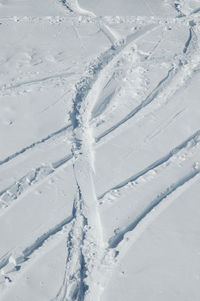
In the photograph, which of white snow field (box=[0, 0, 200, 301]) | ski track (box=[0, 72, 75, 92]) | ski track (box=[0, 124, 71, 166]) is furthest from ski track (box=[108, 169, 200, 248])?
ski track (box=[0, 72, 75, 92])

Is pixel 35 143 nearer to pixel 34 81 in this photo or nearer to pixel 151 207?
pixel 34 81

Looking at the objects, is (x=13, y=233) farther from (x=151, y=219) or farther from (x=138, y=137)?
(x=138, y=137)

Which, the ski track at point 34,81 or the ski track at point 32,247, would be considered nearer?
the ski track at point 32,247

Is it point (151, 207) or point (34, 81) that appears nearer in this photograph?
point (151, 207)

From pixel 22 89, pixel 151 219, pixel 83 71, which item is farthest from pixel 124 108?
pixel 151 219

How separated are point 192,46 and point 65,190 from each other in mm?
1971

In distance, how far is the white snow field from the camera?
2160mm

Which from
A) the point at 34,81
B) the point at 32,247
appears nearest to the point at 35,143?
the point at 34,81

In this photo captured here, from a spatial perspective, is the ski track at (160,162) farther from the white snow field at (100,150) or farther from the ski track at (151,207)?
the ski track at (151,207)

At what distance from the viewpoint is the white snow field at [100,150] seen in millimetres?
2160

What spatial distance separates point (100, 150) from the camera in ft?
9.35

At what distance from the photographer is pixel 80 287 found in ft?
6.89

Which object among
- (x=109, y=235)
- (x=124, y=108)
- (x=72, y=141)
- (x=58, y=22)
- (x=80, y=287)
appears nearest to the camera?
(x=80, y=287)

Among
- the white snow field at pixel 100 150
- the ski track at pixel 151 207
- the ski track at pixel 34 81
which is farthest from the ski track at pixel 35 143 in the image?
the ski track at pixel 151 207
